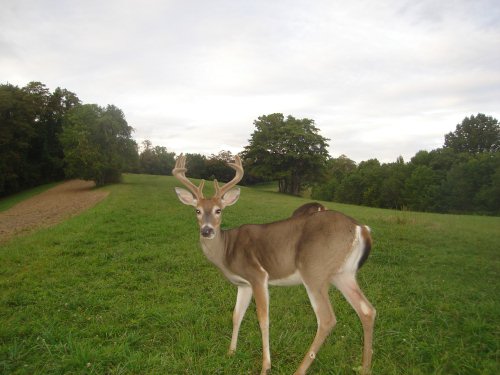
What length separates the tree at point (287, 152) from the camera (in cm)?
5044

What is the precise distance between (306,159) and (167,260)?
41665 mm

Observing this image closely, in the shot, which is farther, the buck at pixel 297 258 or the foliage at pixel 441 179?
the foliage at pixel 441 179

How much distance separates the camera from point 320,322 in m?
4.32

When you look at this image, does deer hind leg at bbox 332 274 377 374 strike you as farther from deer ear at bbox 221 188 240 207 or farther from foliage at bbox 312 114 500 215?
foliage at bbox 312 114 500 215

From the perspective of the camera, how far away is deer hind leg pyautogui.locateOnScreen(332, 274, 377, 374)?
434 cm

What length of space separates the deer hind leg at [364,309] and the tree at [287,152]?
4518cm

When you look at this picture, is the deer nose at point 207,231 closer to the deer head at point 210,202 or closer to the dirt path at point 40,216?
the deer head at point 210,202

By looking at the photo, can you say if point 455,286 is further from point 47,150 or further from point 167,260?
point 47,150

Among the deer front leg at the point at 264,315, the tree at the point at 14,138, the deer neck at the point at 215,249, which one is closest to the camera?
the deer front leg at the point at 264,315

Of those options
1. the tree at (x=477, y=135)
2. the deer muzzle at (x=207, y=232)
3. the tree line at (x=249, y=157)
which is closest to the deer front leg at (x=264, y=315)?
the deer muzzle at (x=207, y=232)

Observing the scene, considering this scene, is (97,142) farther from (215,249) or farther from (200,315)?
(215,249)

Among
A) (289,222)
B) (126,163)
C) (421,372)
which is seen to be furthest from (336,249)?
(126,163)

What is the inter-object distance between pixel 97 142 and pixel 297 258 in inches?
1529

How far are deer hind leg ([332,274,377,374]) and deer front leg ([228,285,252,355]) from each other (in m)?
1.31
